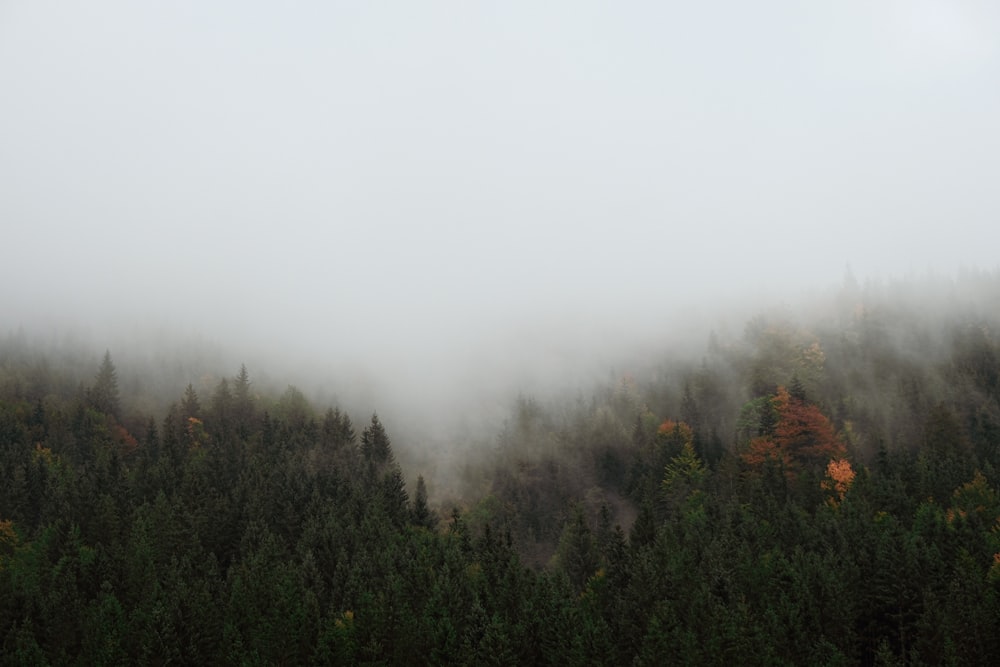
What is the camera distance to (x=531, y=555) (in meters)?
146

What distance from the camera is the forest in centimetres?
7256

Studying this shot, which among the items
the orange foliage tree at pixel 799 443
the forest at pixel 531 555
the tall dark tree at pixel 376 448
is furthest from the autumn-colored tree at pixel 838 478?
the tall dark tree at pixel 376 448

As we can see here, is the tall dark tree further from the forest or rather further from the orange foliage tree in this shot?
the orange foliage tree

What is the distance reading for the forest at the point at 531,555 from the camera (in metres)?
72.6

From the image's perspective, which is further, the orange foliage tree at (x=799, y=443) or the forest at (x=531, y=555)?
the orange foliage tree at (x=799, y=443)

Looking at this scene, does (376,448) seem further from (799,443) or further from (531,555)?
(799,443)

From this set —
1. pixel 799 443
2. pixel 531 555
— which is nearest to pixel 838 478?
pixel 799 443

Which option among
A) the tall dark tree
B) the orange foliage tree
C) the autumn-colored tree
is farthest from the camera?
the tall dark tree

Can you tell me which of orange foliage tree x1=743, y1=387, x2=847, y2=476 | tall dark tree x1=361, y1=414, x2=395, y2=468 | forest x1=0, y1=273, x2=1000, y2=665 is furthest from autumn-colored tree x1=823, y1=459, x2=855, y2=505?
tall dark tree x1=361, y1=414, x2=395, y2=468

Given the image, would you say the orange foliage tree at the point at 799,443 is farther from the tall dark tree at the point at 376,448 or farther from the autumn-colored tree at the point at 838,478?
the tall dark tree at the point at 376,448

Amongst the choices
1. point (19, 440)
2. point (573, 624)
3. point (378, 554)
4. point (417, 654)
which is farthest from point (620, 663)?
point (19, 440)

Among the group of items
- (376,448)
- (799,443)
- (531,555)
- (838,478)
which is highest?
(799,443)

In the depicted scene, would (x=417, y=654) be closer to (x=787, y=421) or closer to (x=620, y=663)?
(x=620, y=663)

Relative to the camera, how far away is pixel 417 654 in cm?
7519
